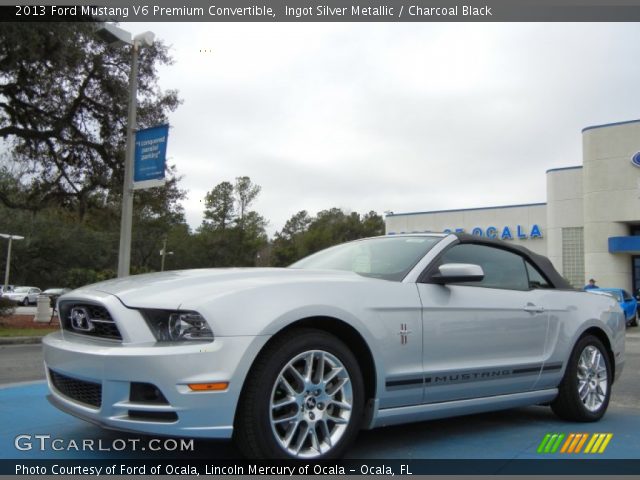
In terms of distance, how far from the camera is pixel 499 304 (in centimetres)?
467

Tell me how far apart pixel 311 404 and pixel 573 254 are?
37392 millimetres

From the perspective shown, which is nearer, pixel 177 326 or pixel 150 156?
pixel 177 326

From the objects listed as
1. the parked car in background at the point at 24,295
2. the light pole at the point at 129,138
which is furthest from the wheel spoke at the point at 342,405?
the parked car in background at the point at 24,295

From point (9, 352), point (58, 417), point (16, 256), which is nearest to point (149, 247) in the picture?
point (16, 256)

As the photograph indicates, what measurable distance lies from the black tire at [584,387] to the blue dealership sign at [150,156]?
32.5 ft

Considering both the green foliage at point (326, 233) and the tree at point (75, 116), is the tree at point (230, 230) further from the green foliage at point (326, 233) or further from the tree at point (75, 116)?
the tree at point (75, 116)

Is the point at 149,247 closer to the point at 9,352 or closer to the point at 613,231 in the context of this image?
the point at 613,231

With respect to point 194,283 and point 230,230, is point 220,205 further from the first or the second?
point 194,283

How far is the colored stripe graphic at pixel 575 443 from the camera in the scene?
4.32 meters

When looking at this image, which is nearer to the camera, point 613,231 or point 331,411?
point 331,411

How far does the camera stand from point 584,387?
5309mm

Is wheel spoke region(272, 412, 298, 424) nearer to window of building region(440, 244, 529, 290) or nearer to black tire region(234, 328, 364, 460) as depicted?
black tire region(234, 328, 364, 460)

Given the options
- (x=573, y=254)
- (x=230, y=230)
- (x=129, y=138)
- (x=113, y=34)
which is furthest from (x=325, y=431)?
(x=230, y=230)

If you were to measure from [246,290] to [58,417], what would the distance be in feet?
7.85
